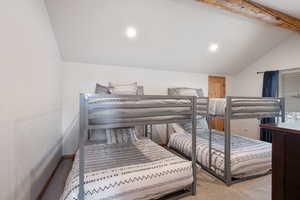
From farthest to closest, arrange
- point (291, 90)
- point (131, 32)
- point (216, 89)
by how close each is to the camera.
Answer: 1. point (216, 89)
2. point (291, 90)
3. point (131, 32)

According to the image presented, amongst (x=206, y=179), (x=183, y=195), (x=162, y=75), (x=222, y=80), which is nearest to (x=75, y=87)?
(x=162, y=75)

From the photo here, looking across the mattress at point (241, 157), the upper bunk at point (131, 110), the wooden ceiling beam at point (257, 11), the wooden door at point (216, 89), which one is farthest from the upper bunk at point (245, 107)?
the wooden door at point (216, 89)

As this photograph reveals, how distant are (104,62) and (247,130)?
13.2 feet

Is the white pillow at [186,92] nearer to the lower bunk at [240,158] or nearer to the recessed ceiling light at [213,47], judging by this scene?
the recessed ceiling light at [213,47]

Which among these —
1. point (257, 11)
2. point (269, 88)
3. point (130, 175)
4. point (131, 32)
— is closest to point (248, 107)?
point (257, 11)

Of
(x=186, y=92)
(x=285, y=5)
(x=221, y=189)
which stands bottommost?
(x=221, y=189)

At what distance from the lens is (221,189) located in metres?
1.77

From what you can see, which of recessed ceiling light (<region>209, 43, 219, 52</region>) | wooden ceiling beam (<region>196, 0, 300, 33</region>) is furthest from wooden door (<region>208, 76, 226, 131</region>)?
wooden ceiling beam (<region>196, 0, 300, 33</region>)

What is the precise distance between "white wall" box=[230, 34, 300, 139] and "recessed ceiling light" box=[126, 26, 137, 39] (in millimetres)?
3263

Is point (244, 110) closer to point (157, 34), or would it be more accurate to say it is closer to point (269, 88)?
point (157, 34)

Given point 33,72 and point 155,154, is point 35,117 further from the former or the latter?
point 155,154

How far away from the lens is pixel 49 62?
1991 mm

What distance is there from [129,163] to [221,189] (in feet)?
3.95

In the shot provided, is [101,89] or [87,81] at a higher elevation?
[87,81]
